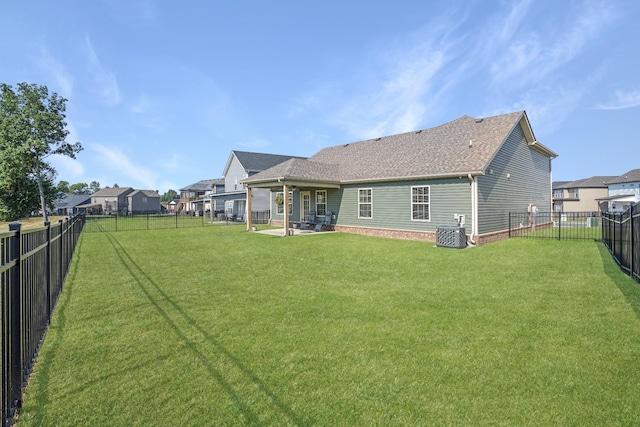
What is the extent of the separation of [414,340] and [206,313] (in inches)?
126

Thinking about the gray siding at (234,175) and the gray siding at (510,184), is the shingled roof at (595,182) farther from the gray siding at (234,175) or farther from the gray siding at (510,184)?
the gray siding at (234,175)

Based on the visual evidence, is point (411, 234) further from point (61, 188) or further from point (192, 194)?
point (192, 194)

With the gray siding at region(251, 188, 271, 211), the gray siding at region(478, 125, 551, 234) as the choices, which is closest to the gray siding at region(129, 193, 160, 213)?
the gray siding at region(251, 188, 271, 211)

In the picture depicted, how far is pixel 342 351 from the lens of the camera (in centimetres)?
369

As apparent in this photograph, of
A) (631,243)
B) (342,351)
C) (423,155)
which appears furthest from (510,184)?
(342,351)

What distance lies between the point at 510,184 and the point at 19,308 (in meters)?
17.1

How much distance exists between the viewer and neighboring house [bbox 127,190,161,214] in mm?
63219

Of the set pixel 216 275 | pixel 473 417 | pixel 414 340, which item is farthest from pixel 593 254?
pixel 216 275

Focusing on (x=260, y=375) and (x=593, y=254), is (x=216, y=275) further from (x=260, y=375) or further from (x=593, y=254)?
(x=593, y=254)

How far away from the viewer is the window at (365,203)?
16609mm

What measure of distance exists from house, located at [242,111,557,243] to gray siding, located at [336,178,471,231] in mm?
42

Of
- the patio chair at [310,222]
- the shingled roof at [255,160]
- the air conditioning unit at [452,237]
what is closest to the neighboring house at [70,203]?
the shingled roof at [255,160]

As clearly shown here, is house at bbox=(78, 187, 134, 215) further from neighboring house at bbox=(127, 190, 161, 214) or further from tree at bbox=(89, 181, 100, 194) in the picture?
→ tree at bbox=(89, 181, 100, 194)

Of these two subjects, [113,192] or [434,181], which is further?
[113,192]
